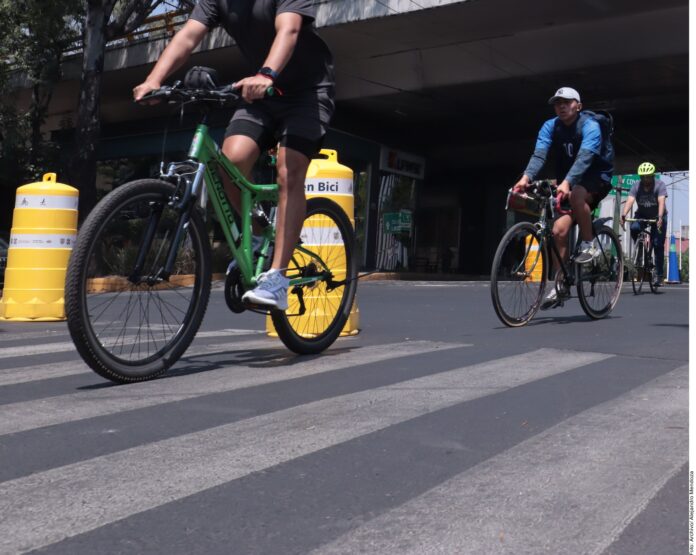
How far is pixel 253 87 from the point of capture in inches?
151

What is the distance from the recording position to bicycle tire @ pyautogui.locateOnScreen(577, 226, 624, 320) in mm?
7215

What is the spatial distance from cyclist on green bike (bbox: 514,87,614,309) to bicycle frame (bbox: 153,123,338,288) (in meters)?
2.94

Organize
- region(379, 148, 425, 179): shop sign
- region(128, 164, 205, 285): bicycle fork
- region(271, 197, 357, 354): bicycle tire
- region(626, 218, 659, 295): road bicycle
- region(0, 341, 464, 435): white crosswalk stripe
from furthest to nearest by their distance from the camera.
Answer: region(379, 148, 425, 179): shop sign < region(626, 218, 659, 295): road bicycle < region(271, 197, 357, 354): bicycle tire < region(128, 164, 205, 285): bicycle fork < region(0, 341, 464, 435): white crosswalk stripe

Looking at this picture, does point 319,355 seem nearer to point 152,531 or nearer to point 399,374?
point 399,374

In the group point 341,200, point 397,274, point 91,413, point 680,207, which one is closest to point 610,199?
point 680,207

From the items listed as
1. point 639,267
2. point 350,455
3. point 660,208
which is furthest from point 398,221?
point 350,455

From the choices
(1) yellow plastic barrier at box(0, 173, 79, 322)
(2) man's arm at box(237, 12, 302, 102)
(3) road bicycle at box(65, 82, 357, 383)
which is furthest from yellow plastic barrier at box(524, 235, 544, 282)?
(1) yellow plastic barrier at box(0, 173, 79, 322)

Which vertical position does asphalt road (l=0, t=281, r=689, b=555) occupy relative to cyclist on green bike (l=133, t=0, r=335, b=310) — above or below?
below

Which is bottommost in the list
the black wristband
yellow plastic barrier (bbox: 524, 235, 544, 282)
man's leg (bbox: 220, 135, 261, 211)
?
yellow plastic barrier (bbox: 524, 235, 544, 282)

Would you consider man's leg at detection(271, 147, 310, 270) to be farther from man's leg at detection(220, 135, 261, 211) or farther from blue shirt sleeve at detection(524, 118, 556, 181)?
blue shirt sleeve at detection(524, 118, 556, 181)

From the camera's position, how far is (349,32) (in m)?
20.1

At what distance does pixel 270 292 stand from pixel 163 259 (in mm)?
556

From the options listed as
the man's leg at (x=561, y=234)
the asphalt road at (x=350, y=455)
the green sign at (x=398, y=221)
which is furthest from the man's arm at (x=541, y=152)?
the green sign at (x=398, y=221)

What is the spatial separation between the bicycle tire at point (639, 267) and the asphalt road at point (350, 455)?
27.6 ft
